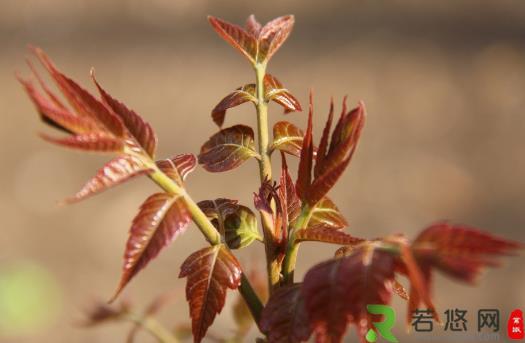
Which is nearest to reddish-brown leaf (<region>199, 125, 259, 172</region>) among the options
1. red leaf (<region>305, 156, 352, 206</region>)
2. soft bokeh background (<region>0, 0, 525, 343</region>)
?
red leaf (<region>305, 156, 352, 206</region>)

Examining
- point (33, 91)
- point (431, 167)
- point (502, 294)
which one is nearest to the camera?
point (33, 91)

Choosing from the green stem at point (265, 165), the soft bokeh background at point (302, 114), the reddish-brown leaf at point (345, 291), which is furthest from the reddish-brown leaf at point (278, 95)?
the soft bokeh background at point (302, 114)

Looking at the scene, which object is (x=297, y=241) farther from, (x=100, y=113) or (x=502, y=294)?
(x=502, y=294)

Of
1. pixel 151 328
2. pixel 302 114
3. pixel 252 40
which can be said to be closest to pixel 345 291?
pixel 252 40

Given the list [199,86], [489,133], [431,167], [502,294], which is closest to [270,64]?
[199,86]

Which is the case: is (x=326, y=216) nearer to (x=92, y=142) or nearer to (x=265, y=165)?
(x=265, y=165)
